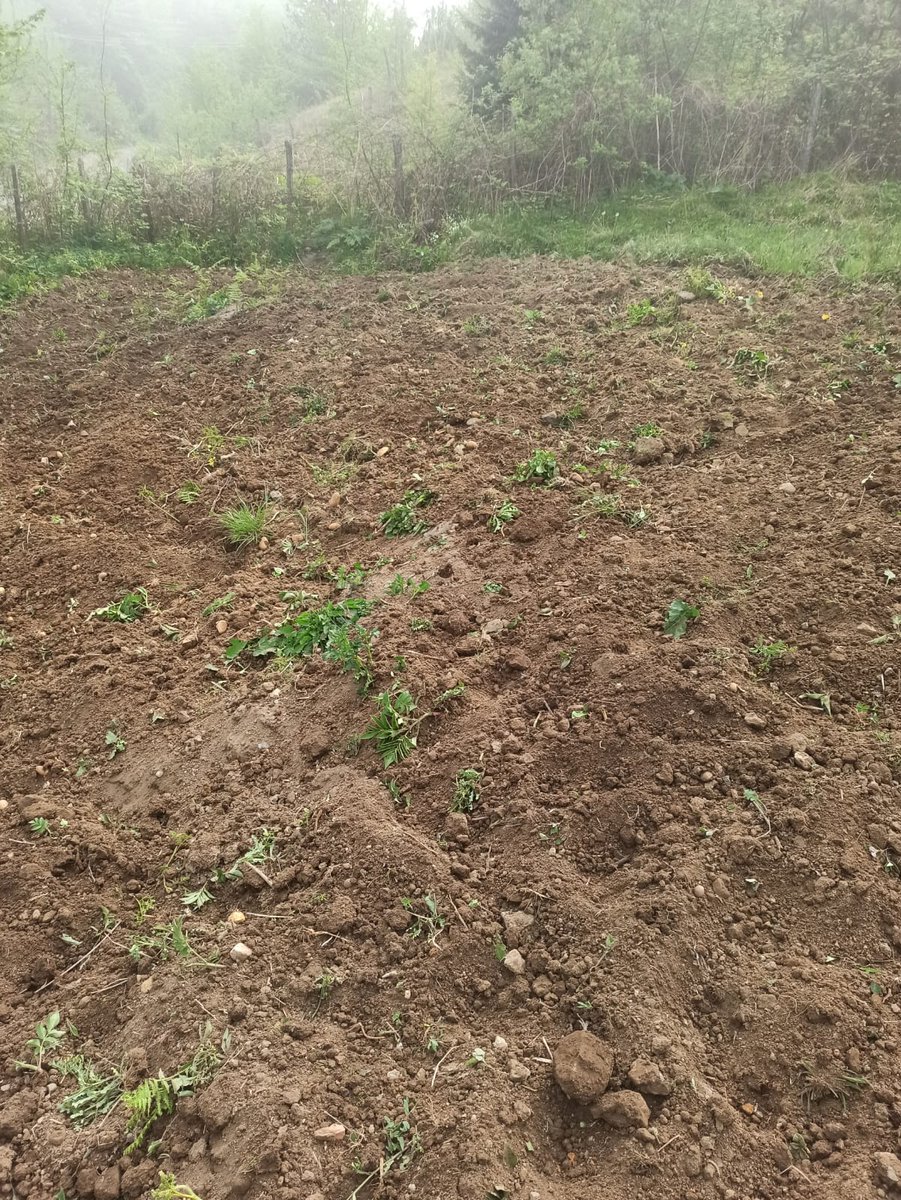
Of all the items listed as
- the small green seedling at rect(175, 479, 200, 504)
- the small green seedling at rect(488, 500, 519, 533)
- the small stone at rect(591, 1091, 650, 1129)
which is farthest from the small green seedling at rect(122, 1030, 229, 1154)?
the small green seedling at rect(175, 479, 200, 504)

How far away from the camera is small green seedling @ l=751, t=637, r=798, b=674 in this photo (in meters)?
2.88

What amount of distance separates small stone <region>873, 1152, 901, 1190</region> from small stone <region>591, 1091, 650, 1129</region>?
0.50 m

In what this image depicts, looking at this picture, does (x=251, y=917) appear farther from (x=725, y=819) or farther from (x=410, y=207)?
(x=410, y=207)

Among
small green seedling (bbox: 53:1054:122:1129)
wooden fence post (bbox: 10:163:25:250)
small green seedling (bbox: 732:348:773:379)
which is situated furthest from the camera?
wooden fence post (bbox: 10:163:25:250)

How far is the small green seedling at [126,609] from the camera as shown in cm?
388

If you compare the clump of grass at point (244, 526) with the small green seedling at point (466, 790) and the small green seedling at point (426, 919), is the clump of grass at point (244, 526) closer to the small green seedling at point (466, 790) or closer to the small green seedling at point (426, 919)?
the small green seedling at point (466, 790)

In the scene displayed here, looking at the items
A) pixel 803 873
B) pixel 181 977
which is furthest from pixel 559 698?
pixel 181 977

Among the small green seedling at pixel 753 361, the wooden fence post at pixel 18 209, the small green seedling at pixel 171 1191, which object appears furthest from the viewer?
the wooden fence post at pixel 18 209

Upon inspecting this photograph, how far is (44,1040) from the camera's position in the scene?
7.19ft

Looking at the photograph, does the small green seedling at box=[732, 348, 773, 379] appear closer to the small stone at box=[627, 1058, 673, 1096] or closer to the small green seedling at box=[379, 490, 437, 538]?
the small green seedling at box=[379, 490, 437, 538]

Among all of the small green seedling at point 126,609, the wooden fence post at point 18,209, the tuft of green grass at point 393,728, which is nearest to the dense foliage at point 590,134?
the wooden fence post at point 18,209

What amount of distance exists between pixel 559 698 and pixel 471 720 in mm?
362

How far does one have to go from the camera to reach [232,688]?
3.34 meters

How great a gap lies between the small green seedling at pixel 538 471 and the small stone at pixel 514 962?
2597 mm
